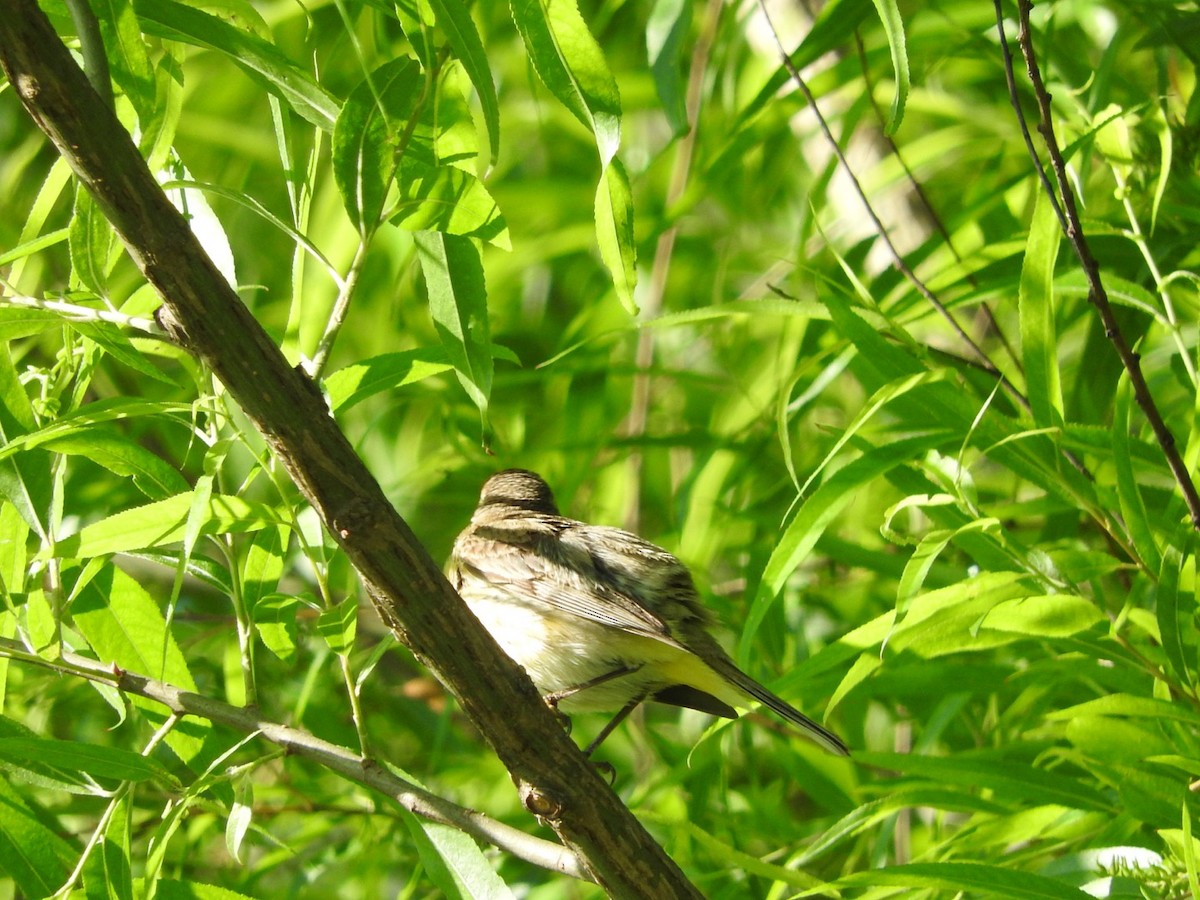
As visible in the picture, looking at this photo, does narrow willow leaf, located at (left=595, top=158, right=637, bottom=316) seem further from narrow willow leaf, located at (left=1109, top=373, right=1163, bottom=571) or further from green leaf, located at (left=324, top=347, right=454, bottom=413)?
narrow willow leaf, located at (left=1109, top=373, right=1163, bottom=571)

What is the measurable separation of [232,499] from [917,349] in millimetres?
1360

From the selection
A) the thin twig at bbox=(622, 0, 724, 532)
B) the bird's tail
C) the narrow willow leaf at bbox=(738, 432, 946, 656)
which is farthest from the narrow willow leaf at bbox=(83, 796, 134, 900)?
the thin twig at bbox=(622, 0, 724, 532)

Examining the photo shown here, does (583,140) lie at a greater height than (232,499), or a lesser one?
greater

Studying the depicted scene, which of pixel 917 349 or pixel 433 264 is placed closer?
pixel 433 264

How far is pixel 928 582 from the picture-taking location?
3.52 meters

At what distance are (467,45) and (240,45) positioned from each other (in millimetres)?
377

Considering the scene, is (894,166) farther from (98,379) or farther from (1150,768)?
(98,379)

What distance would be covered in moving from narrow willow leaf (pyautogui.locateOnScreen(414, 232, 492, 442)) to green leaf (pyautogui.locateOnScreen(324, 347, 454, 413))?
154mm

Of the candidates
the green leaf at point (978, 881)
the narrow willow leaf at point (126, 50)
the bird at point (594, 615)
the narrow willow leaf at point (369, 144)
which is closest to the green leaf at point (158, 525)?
the narrow willow leaf at point (369, 144)

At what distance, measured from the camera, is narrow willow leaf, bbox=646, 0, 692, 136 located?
9.61 ft

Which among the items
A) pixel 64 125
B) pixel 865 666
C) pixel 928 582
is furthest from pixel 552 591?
pixel 64 125

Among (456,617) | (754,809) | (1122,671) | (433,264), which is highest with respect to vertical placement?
(433,264)

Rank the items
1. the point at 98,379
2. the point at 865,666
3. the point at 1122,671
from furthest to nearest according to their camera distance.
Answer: the point at 98,379
the point at 1122,671
the point at 865,666

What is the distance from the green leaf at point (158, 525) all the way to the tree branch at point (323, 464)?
1.06ft
